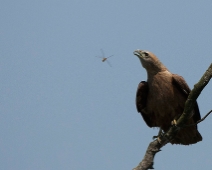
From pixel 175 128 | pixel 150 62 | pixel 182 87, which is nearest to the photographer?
pixel 175 128

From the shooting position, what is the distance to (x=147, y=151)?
913 cm

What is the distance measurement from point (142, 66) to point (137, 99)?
0.84 metres

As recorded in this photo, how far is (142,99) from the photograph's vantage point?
11.2m

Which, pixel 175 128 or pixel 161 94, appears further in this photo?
pixel 161 94

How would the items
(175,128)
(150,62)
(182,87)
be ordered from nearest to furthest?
1. (175,128)
2. (182,87)
3. (150,62)

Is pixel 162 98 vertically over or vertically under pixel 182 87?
under

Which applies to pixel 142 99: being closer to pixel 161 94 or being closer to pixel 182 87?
pixel 161 94

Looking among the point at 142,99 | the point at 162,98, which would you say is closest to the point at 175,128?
the point at 162,98

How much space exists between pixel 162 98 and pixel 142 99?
2.52ft

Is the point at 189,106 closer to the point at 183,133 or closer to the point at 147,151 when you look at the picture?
the point at 147,151

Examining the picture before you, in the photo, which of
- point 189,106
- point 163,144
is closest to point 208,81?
point 189,106

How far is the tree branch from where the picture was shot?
26.9ft

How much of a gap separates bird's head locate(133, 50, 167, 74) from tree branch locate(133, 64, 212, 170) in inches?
86.5

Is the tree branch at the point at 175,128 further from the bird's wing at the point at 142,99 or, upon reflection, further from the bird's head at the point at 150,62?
the bird's head at the point at 150,62
